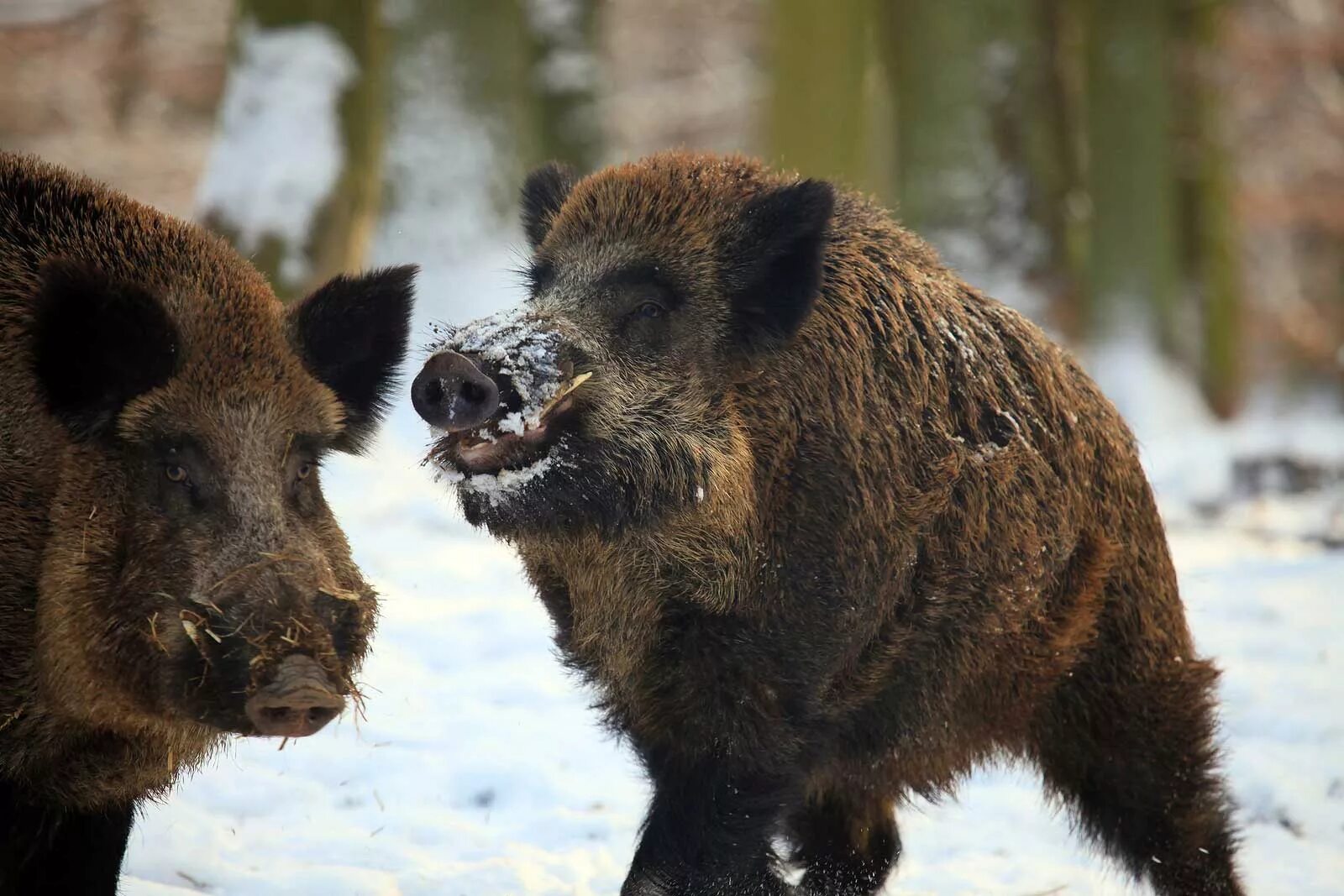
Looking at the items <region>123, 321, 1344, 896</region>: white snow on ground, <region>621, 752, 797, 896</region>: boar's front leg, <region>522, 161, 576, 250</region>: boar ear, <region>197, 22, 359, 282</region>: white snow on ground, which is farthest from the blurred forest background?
<region>621, 752, 797, 896</region>: boar's front leg

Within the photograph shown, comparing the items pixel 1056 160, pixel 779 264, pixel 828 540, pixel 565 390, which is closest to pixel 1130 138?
pixel 1056 160

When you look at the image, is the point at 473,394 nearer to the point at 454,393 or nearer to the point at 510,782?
the point at 454,393

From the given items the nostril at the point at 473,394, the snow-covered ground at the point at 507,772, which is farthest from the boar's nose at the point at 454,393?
the snow-covered ground at the point at 507,772

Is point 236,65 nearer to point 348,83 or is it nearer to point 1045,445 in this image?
point 348,83

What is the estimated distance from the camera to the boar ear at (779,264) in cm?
429

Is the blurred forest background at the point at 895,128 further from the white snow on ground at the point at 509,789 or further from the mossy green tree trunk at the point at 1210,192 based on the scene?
the white snow on ground at the point at 509,789

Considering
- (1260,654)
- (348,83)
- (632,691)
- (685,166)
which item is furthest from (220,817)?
(348,83)

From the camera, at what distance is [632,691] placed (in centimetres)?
423

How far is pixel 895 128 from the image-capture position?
1256 cm

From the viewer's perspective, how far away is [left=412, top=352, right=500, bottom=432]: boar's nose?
3842 mm

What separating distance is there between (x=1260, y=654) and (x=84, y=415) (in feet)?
18.4

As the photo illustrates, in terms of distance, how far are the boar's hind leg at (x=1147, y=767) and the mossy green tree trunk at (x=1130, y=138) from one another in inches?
429

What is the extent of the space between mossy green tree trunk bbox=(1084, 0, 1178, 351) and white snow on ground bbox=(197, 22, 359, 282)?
8321mm

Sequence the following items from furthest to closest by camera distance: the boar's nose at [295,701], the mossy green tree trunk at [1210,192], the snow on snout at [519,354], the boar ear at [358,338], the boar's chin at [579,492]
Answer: the mossy green tree trunk at [1210,192]
the boar ear at [358,338]
the boar's chin at [579,492]
the snow on snout at [519,354]
the boar's nose at [295,701]
